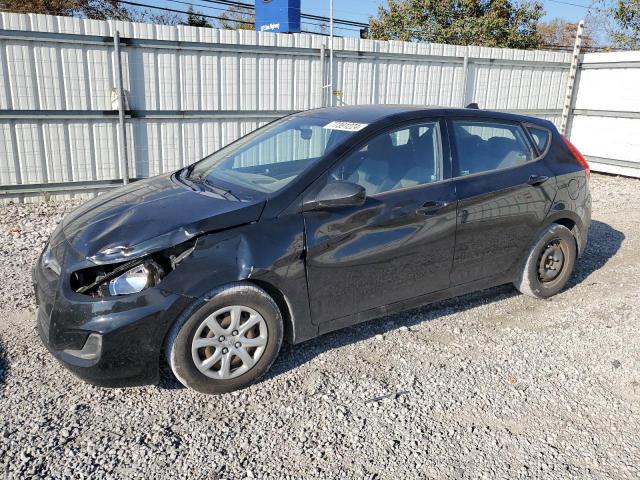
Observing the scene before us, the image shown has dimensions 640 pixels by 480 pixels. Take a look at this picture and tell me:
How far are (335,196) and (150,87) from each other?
5539 millimetres

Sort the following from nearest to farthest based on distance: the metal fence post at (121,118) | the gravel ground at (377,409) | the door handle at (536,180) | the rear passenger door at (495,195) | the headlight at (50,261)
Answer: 1. the gravel ground at (377,409)
2. the headlight at (50,261)
3. the rear passenger door at (495,195)
4. the door handle at (536,180)
5. the metal fence post at (121,118)

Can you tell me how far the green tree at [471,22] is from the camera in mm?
22422

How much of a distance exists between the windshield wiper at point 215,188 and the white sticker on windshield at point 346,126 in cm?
91

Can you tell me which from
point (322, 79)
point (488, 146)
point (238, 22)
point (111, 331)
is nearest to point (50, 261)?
point (111, 331)

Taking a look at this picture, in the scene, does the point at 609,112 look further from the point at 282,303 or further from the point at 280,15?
the point at 282,303

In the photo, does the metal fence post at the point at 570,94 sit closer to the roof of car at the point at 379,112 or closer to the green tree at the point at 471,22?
the roof of car at the point at 379,112

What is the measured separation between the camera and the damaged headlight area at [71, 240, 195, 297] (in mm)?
2977

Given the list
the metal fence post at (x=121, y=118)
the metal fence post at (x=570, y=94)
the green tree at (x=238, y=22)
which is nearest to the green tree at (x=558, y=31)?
the green tree at (x=238, y=22)

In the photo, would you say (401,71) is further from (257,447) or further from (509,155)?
(257,447)

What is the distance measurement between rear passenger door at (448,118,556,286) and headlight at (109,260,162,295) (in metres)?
2.16

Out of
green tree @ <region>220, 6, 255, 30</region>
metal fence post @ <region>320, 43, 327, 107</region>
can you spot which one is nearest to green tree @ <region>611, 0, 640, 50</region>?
metal fence post @ <region>320, 43, 327, 107</region>


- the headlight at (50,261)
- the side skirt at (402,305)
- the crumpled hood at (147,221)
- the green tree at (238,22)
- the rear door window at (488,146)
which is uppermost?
the green tree at (238,22)

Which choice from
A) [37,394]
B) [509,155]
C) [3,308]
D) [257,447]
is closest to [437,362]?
[257,447]

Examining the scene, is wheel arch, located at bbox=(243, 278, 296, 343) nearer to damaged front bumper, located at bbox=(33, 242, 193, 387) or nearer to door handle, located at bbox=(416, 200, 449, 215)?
damaged front bumper, located at bbox=(33, 242, 193, 387)
